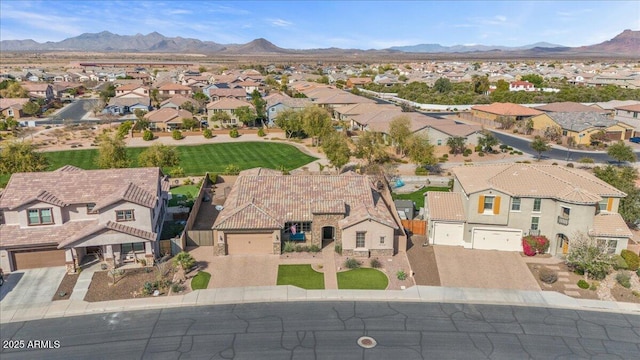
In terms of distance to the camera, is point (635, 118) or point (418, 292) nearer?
point (418, 292)

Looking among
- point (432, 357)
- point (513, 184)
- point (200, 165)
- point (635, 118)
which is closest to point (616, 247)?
point (513, 184)

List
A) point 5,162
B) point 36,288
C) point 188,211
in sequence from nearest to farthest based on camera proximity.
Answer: point 36,288
point 188,211
point 5,162

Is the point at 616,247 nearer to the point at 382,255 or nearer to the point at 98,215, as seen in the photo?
the point at 382,255

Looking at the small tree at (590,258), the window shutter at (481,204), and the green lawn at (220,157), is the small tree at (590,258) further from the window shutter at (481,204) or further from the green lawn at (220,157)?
the green lawn at (220,157)

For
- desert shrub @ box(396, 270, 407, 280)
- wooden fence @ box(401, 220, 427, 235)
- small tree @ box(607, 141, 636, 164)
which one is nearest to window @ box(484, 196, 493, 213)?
wooden fence @ box(401, 220, 427, 235)

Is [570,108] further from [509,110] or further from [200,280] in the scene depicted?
[200,280]

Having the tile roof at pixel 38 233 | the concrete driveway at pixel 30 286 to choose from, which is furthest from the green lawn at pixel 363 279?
the concrete driveway at pixel 30 286

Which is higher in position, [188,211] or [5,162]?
[5,162]

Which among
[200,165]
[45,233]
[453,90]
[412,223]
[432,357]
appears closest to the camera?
[432,357]
